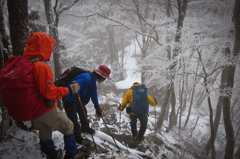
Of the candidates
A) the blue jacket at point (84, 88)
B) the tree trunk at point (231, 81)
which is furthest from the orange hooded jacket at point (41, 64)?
the tree trunk at point (231, 81)

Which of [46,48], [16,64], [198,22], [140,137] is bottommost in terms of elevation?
[140,137]

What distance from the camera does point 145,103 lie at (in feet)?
10.6

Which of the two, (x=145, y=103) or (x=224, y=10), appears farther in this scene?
(x=224, y=10)

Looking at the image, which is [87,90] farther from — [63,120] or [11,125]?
[11,125]

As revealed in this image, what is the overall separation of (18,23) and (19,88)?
186 centimetres

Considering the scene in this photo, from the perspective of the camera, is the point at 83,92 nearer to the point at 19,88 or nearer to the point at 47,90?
the point at 47,90

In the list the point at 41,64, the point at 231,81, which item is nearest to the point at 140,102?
Result: the point at 41,64

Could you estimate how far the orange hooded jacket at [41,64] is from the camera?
1.39 meters

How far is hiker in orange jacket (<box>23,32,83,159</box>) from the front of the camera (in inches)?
55.3

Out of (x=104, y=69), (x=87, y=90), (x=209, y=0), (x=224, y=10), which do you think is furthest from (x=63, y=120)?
(x=224, y=10)

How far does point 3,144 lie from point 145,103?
320cm

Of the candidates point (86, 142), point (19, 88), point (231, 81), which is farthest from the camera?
point (231, 81)

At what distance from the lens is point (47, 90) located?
4.67ft

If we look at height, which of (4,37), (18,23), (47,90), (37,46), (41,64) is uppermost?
(18,23)
